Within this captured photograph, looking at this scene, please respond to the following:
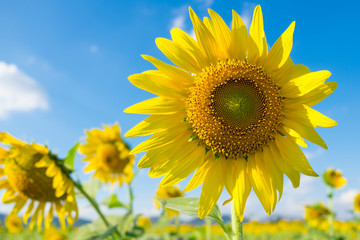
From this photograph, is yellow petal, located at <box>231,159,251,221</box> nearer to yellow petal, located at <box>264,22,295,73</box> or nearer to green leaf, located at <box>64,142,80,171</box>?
yellow petal, located at <box>264,22,295,73</box>

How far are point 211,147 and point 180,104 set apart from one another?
44 centimetres

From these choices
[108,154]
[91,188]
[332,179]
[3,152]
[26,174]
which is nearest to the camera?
[26,174]

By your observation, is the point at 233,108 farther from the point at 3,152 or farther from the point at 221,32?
the point at 3,152

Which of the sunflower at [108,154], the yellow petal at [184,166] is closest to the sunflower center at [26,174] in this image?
the sunflower at [108,154]

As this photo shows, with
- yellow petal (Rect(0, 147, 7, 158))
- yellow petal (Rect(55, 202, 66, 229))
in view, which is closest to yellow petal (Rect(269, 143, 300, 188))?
yellow petal (Rect(55, 202, 66, 229))

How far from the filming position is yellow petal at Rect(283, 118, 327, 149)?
2.53 meters

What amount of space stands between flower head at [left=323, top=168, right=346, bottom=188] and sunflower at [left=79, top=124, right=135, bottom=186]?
20.1ft

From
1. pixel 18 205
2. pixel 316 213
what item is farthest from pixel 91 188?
pixel 316 213

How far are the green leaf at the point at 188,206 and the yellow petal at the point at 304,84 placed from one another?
110 centimetres

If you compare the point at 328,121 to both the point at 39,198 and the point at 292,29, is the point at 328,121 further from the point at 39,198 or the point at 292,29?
the point at 39,198

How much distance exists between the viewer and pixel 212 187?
2686mm

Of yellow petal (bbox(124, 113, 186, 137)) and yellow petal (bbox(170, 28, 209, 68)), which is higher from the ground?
yellow petal (bbox(170, 28, 209, 68))

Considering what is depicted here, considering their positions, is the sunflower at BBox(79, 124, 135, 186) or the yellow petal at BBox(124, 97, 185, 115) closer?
the yellow petal at BBox(124, 97, 185, 115)

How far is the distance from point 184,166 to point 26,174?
9.69ft
